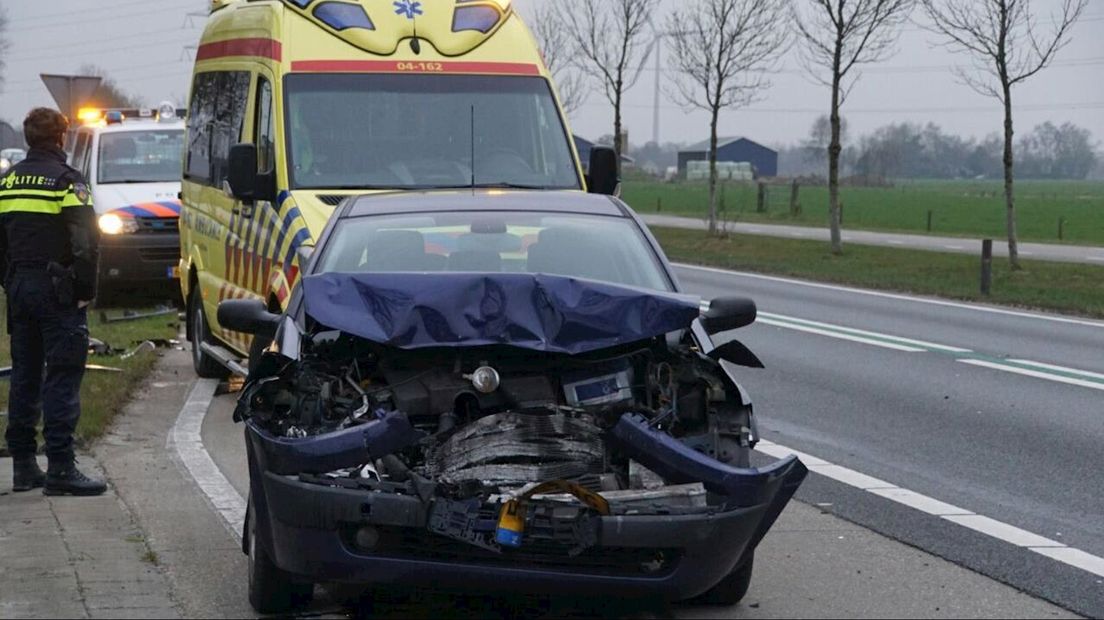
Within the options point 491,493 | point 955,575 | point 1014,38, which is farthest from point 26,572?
point 1014,38

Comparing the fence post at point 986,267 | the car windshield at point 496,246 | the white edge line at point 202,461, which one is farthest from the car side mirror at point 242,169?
the fence post at point 986,267

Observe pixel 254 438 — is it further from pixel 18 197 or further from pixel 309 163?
pixel 309 163

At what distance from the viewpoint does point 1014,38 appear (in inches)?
1019

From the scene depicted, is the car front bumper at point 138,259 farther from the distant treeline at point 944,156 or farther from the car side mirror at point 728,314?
the distant treeline at point 944,156

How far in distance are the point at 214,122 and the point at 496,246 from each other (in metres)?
6.51

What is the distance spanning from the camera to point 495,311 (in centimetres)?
597

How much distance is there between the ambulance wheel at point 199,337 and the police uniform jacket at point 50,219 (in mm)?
4699

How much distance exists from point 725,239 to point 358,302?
105 ft

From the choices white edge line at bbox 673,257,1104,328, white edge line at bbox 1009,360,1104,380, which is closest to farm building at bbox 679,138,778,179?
white edge line at bbox 673,257,1104,328

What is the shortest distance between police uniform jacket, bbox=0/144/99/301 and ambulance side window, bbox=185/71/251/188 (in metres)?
3.34

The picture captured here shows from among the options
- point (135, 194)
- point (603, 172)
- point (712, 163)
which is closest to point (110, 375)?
point (603, 172)

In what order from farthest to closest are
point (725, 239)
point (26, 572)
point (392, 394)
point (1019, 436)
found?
point (725, 239) → point (1019, 436) → point (26, 572) → point (392, 394)

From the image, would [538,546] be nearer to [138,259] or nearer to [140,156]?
[138,259]

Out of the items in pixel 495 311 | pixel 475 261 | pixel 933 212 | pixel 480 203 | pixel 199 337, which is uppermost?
pixel 480 203
